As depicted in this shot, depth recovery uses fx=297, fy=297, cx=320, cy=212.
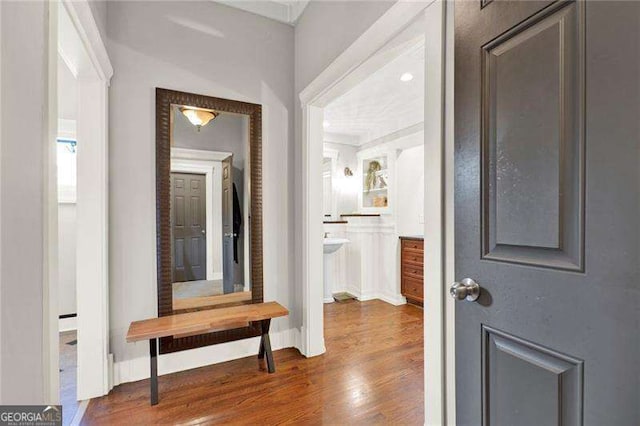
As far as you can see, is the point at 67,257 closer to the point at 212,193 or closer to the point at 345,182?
the point at 212,193

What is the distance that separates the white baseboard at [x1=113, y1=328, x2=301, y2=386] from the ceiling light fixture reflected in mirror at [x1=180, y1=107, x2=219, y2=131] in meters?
1.70

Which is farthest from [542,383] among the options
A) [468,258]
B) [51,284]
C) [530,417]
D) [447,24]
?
[51,284]

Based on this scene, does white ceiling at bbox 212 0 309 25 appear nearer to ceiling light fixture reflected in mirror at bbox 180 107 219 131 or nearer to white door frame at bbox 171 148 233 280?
ceiling light fixture reflected in mirror at bbox 180 107 219 131

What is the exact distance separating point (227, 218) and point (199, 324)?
34.5 inches

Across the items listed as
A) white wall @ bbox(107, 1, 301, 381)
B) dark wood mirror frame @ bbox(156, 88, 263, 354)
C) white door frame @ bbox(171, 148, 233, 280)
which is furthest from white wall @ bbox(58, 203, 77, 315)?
white door frame @ bbox(171, 148, 233, 280)

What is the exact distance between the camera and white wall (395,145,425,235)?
160 inches

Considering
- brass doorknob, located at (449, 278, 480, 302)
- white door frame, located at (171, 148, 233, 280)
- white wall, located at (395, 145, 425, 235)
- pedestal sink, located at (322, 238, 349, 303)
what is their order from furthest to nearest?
white wall, located at (395, 145, 425, 235) < pedestal sink, located at (322, 238, 349, 303) < white door frame, located at (171, 148, 233, 280) < brass doorknob, located at (449, 278, 480, 302)

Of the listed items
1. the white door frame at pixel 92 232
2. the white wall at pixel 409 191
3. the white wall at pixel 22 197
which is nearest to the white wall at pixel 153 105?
the white door frame at pixel 92 232

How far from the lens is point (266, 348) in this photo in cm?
221

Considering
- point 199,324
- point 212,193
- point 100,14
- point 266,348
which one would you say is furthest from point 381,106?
point 199,324

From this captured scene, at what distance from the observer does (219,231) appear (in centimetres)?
250

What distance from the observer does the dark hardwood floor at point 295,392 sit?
171 cm

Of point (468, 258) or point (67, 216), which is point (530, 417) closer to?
point (468, 258)

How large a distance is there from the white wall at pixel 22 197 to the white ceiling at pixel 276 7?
1816 mm
